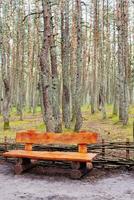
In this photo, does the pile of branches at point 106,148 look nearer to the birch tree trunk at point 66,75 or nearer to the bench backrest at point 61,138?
the bench backrest at point 61,138

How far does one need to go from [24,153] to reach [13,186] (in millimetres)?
1493

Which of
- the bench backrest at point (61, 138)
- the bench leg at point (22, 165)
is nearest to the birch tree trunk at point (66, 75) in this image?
the bench backrest at point (61, 138)

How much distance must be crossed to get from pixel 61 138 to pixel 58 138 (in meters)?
0.09

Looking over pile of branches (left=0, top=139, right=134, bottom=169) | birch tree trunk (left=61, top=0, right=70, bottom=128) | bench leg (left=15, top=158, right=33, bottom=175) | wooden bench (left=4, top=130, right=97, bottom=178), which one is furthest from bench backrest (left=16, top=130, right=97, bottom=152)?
birch tree trunk (left=61, top=0, right=70, bottom=128)

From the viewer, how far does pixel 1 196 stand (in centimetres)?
812

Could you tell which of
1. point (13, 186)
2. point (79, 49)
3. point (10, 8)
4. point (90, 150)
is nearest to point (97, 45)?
point (10, 8)

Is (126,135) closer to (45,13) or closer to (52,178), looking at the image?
(45,13)

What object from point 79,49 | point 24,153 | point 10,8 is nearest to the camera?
point 24,153

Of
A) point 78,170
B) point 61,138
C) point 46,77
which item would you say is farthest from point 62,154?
point 46,77

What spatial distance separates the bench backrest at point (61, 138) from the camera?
10.1 meters

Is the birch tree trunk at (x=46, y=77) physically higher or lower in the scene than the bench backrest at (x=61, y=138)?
higher

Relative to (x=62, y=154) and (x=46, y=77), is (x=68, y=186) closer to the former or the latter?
(x=62, y=154)

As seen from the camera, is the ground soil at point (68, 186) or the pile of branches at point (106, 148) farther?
the pile of branches at point (106, 148)

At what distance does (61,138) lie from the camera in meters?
10.5
